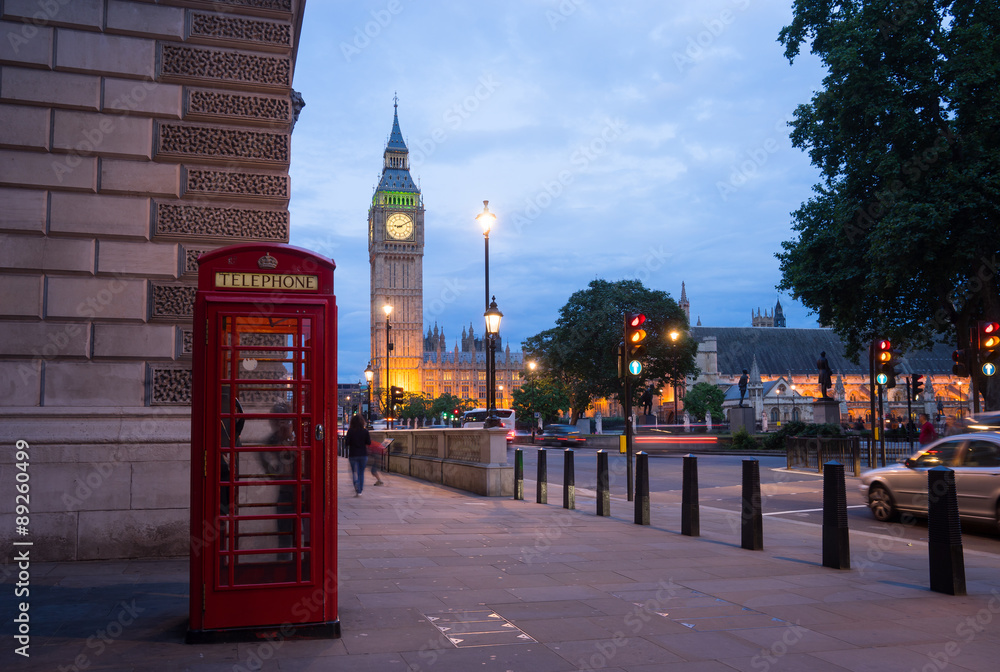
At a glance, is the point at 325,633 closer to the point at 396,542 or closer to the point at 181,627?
the point at 181,627

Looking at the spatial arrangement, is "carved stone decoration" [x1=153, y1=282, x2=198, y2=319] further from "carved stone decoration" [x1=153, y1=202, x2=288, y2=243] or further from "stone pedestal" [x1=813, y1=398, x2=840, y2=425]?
"stone pedestal" [x1=813, y1=398, x2=840, y2=425]

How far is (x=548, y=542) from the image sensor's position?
10.1 m

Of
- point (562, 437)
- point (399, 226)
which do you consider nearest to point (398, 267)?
point (399, 226)

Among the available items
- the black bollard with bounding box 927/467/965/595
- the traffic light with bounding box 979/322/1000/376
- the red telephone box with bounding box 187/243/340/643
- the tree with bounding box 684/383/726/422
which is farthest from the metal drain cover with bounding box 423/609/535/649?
the tree with bounding box 684/383/726/422

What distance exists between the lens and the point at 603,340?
62.8m

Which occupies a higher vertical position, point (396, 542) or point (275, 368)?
point (275, 368)

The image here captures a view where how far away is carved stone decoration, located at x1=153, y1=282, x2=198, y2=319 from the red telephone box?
11.8ft

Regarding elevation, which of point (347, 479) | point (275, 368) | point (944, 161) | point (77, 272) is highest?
point (944, 161)

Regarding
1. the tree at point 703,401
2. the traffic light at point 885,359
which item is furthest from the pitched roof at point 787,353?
the traffic light at point 885,359

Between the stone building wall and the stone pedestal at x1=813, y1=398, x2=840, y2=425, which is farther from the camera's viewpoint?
the stone pedestal at x1=813, y1=398, x2=840, y2=425

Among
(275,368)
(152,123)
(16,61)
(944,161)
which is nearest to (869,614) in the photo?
(275,368)

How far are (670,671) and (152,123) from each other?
7.90 metres

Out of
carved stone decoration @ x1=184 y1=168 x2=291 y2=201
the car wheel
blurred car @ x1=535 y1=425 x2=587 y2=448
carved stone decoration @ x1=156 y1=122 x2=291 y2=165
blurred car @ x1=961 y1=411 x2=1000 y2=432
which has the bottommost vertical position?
blurred car @ x1=535 y1=425 x2=587 y2=448

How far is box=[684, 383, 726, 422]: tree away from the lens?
102375 millimetres
